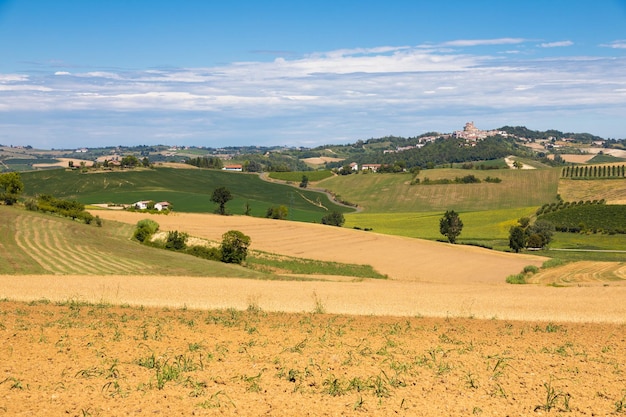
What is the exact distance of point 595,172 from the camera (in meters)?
173

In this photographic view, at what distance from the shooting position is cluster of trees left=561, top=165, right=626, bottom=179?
167 m

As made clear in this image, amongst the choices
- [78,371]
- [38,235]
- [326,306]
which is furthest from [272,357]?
[38,235]

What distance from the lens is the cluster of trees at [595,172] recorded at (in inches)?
6560

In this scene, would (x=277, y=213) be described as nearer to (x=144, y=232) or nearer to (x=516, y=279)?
(x=144, y=232)

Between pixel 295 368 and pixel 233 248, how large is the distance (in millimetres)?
49391

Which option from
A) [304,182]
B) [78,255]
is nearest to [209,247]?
[78,255]

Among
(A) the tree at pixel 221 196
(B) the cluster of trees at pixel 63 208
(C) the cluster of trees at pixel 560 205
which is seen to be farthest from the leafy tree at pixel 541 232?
(B) the cluster of trees at pixel 63 208

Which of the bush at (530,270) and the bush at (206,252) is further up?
the bush at (206,252)

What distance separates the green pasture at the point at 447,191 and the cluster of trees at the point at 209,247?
283 ft

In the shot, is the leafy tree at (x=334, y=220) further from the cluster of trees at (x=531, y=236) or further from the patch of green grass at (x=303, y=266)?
the patch of green grass at (x=303, y=266)

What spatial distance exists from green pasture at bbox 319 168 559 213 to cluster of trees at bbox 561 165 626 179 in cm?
385

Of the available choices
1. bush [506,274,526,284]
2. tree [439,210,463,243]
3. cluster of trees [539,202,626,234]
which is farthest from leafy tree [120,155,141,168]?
bush [506,274,526,284]

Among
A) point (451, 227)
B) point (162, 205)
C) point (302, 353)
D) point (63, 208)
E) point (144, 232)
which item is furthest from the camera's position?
point (162, 205)

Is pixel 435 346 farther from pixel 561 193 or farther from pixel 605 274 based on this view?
pixel 561 193
